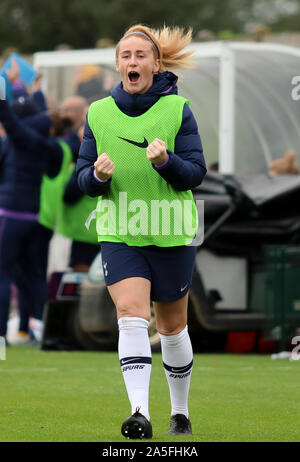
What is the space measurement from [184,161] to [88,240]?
7.24 metres

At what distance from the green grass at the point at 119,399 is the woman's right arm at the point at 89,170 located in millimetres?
1172

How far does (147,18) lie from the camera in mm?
52469

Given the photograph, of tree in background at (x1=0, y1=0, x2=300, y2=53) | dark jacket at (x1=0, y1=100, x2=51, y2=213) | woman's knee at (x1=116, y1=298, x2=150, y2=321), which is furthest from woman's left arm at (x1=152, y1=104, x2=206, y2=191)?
tree in background at (x1=0, y1=0, x2=300, y2=53)

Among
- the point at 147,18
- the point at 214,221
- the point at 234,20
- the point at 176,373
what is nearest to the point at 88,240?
the point at 214,221

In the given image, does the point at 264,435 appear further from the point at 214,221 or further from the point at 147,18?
the point at 147,18

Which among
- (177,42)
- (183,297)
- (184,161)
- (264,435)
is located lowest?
(264,435)

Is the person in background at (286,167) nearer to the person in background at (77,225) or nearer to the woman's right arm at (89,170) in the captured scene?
the person in background at (77,225)

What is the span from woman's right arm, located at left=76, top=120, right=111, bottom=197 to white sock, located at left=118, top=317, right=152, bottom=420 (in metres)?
0.63

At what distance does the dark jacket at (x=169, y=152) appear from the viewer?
6.22 meters

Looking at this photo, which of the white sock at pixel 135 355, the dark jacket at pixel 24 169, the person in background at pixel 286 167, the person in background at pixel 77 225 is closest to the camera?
the white sock at pixel 135 355

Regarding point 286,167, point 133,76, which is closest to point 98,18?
point 286,167

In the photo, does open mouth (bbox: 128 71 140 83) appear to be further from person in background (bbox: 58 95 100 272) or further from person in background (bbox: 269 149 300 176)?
person in background (bbox: 58 95 100 272)

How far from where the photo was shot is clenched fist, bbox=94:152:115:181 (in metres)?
6.15

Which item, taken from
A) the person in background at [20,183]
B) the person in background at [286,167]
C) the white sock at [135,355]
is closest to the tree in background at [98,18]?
the person in background at [20,183]
